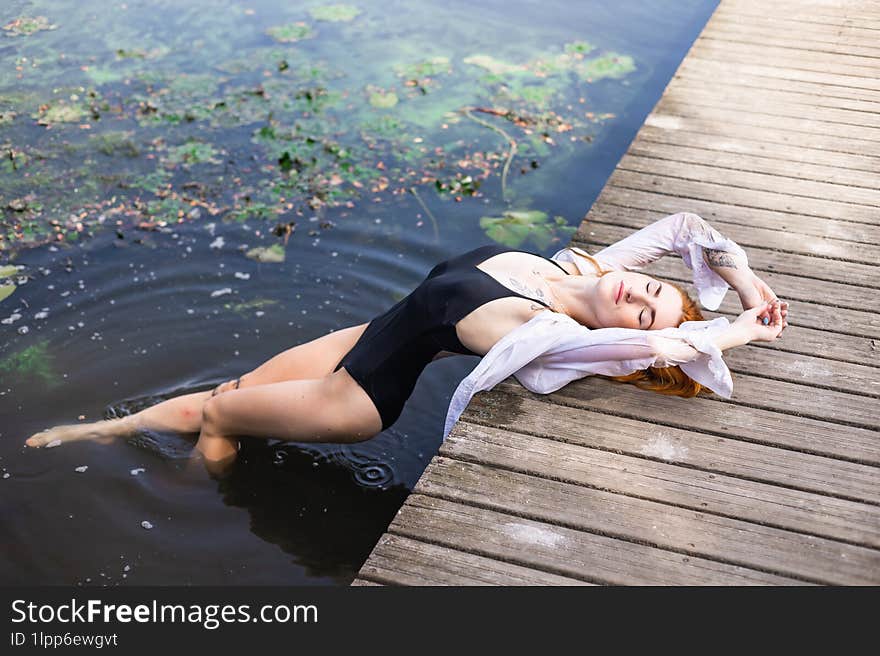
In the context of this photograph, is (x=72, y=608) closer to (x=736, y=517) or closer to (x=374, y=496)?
(x=374, y=496)

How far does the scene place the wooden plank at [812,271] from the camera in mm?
3902

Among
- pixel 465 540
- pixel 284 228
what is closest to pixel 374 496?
pixel 465 540

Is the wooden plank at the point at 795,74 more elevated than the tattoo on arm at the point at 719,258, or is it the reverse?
the tattoo on arm at the point at 719,258

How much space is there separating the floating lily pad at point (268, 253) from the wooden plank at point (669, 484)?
2443 millimetres

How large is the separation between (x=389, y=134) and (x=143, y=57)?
2.32 m

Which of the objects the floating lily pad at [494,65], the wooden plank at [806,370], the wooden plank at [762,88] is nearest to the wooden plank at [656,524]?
the wooden plank at [806,370]

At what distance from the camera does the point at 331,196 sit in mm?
5836

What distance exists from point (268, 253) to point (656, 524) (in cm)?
317

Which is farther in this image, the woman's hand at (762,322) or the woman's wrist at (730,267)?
the woman's wrist at (730,267)

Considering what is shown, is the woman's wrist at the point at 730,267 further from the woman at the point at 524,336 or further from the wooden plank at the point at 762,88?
the wooden plank at the point at 762,88

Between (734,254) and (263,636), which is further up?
(734,254)

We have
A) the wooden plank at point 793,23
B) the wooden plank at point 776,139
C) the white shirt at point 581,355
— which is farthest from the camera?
the wooden plank at point 793,23

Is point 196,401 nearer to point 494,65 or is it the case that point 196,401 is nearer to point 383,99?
point 383,99

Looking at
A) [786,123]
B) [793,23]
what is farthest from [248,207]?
[793,23]
